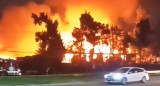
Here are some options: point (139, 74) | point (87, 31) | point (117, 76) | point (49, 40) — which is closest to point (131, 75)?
point (139, 74)

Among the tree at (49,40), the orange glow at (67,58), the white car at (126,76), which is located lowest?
the white car at (126,76)

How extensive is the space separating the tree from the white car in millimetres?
28717

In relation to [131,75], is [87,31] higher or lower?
higher

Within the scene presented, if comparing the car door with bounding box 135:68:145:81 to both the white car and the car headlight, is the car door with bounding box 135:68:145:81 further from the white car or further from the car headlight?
the car headlight

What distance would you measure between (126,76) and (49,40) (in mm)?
35797

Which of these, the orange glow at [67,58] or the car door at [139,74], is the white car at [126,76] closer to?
the car door at [139,74]

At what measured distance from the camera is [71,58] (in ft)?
232

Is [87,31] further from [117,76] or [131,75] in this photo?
[117,76]

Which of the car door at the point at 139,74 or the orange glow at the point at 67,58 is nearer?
the car door at the point at 139,74

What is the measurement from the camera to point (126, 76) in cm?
3500

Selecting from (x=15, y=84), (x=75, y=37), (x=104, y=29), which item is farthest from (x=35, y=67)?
(x=15, y=84)

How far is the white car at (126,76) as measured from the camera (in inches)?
1363

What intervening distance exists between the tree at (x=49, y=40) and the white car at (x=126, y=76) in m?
28.7

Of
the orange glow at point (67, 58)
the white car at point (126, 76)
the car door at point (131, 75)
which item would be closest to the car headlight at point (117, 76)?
the white car at point (126, 76)
